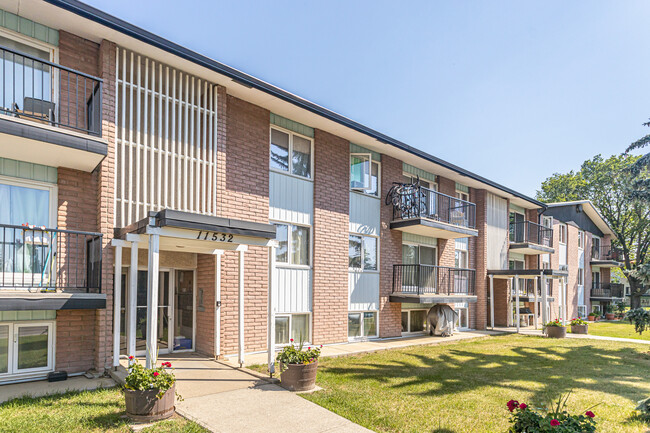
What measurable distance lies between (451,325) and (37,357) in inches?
529

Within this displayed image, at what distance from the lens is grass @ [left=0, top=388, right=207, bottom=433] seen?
17.7ft

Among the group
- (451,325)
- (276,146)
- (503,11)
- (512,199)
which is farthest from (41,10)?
(512,199)

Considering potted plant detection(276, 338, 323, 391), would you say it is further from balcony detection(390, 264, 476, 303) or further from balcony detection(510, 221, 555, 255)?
balcony detection(510, 221, 555, 255)

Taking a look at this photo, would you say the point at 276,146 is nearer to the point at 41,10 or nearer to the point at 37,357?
the point at 41,10

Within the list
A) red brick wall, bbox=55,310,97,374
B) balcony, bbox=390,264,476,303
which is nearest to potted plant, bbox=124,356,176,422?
red brick wall, bbox=55,310,97,374

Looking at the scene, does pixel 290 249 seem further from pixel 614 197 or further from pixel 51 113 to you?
pixel 614 197

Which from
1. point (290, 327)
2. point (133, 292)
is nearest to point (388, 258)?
point (290, 327)

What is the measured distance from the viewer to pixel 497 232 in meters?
21.3

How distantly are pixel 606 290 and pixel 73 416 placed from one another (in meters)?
37.6

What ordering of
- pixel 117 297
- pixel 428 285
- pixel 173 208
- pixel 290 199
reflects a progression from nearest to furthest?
pixel 117 297
pixel 173 208
pixel 290 199
pixel 428 285

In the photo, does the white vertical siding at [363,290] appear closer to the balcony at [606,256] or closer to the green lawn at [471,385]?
the green lawn at [471,385]

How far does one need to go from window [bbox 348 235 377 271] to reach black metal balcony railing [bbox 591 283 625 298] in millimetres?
26793

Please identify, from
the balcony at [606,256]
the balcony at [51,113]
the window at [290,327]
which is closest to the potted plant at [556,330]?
the window at [290,327]

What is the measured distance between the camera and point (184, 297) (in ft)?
34.7
